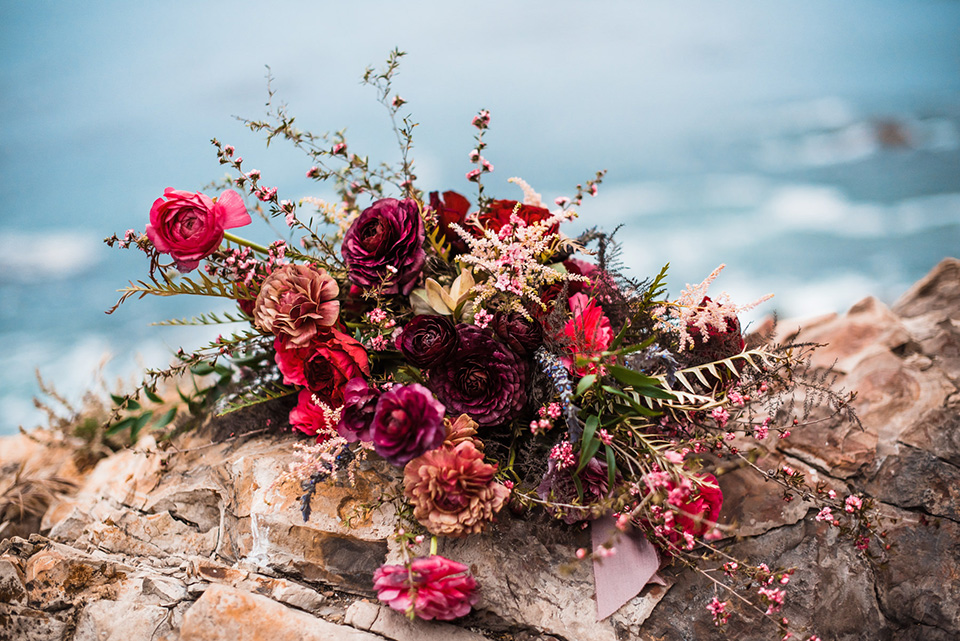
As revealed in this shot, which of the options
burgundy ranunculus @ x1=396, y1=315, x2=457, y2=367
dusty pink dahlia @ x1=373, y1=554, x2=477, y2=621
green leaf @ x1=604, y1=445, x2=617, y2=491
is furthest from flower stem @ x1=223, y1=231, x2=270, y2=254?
green leaf @ x1=604, y1=445, x2=617, y2=491

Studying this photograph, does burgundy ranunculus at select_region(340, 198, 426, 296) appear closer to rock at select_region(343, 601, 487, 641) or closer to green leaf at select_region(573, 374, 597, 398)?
green leaf at select_region(573, 374, 597, 398)

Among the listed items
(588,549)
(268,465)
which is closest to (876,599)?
(588,549)

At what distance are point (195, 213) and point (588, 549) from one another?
111 cm

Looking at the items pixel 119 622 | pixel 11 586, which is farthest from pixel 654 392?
pixel 11 586

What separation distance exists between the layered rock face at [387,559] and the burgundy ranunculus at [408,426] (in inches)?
10.9

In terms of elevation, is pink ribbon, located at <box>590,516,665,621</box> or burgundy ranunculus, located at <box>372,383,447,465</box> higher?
burgundy ranunculus, located at <box>372,383,447,465</box>

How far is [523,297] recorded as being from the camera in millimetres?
1360

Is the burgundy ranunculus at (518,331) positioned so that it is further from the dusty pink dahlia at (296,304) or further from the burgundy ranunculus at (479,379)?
the dusty pink dahlia at (296,304)

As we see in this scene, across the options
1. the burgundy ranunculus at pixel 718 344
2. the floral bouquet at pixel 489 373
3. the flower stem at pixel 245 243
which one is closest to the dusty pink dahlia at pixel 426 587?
the floral bouquet at pixel 489 373

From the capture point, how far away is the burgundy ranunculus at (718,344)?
1371 mm

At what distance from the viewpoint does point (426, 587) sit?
112 centimetres

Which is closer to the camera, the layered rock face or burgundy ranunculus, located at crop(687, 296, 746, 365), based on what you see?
the layered rock face

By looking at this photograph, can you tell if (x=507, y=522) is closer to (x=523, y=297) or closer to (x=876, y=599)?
(x=523, y=297)

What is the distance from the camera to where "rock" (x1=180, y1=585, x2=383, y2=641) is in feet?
3.73
